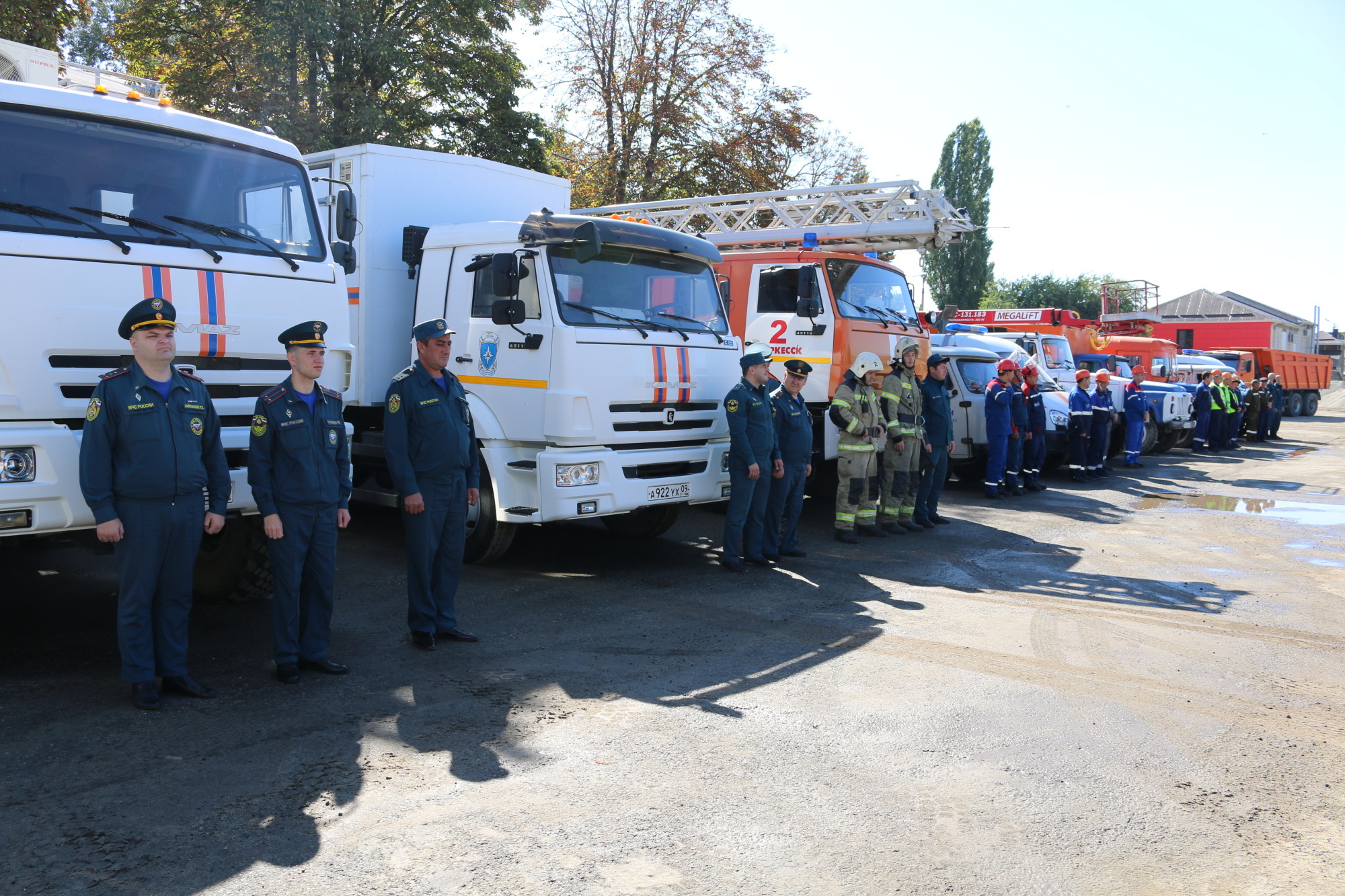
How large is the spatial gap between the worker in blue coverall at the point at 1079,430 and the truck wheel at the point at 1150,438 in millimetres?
5269

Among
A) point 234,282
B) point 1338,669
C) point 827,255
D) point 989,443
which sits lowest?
point 1338,669

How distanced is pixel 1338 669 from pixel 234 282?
269 inches

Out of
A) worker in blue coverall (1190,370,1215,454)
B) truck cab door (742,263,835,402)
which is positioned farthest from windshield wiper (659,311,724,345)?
worker in blue coverall (1190,370,1215,454)

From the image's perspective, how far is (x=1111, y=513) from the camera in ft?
40.0

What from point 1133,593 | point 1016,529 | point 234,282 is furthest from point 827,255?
point 234,282

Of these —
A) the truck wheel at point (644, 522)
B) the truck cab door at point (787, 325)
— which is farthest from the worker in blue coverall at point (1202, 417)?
the truck wheel at point (644, 522)

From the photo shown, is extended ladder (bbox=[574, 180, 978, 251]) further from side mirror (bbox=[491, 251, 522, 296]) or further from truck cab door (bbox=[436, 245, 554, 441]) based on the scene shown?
side mirror (bbox=[491, 251, 522, 296])

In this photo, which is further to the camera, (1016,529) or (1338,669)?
(1016,529)

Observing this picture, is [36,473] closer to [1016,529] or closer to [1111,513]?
[1016,529]

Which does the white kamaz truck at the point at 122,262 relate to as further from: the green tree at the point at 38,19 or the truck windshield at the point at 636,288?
Result: the green tree at the point at 38,19

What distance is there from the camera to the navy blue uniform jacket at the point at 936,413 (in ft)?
35.6

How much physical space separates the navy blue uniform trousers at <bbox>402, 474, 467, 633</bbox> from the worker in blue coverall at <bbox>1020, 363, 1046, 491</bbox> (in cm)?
997

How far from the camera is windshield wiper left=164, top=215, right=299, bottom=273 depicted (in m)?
5.38

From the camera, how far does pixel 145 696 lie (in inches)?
183
